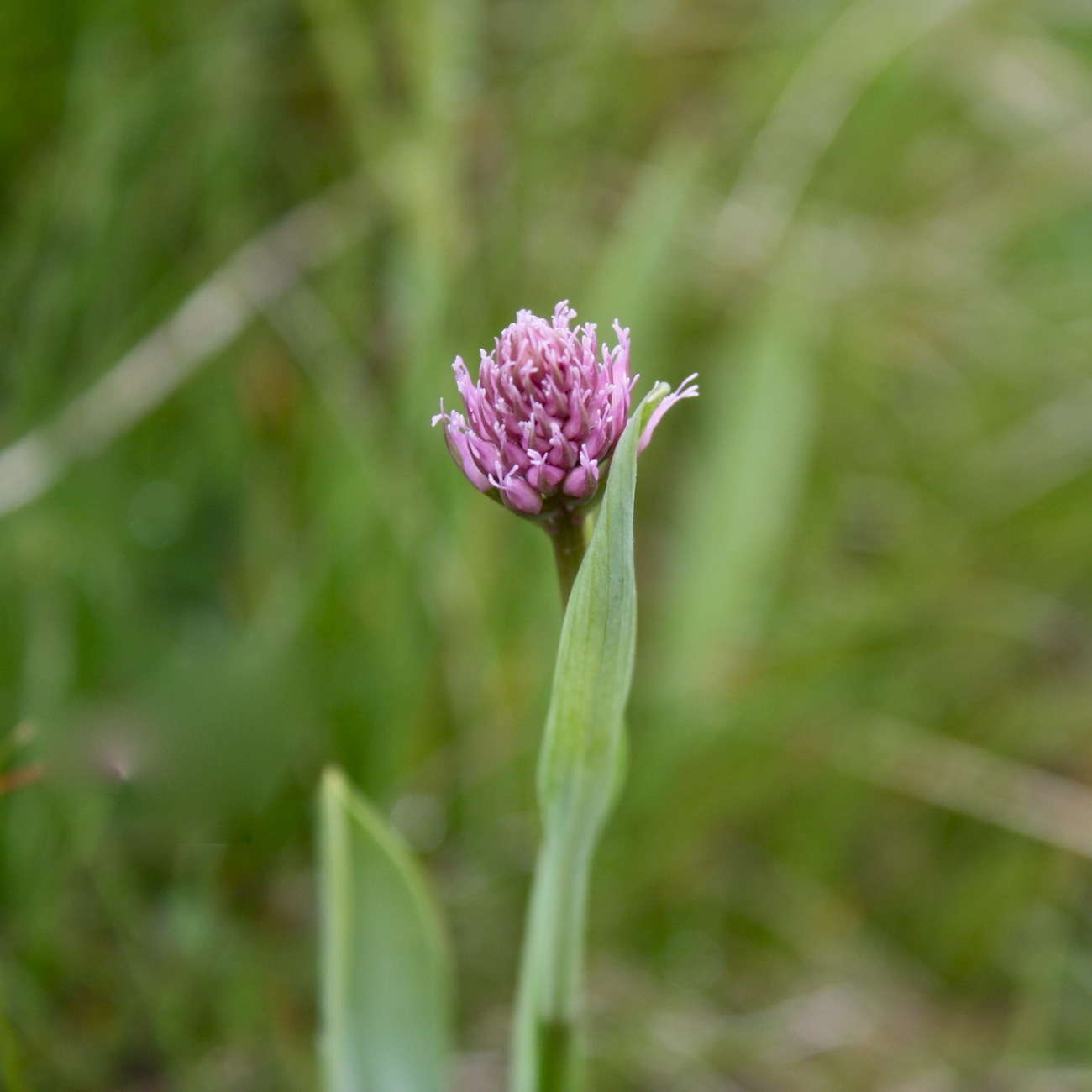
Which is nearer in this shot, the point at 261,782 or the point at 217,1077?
the point at 217,1077

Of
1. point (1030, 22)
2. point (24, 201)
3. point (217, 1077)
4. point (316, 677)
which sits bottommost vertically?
point (217, 1077)

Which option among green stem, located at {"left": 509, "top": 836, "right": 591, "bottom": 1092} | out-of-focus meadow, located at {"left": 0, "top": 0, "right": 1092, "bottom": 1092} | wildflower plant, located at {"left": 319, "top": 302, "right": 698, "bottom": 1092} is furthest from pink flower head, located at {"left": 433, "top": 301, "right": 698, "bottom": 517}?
out-of-focus meadow, located at {"left": 0, "top": 0, "right": 1092, "bottom": 1092}

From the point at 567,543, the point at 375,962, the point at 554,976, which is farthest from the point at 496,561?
the point at 567,543

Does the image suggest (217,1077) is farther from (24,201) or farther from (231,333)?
(24,201)

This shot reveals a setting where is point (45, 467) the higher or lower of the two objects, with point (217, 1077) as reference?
higher

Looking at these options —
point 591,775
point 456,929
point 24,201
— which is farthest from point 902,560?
point 24,201

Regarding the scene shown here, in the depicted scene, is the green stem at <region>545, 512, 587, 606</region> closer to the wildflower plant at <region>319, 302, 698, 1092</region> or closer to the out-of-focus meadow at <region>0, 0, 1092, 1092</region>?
the wildflower plant at <region>319, 302, 698, 1092</region>

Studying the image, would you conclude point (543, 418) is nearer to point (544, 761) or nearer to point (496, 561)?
point (544, 761)
